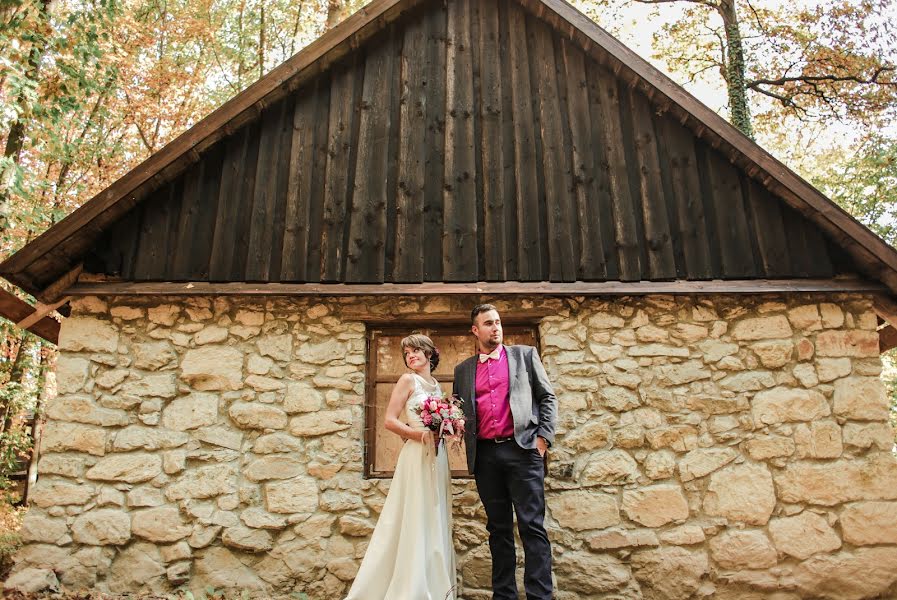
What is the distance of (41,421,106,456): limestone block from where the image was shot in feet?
16.3

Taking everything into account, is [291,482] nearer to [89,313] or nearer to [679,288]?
[89,313]

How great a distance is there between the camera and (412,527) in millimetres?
4035

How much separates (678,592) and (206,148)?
5.42 meters

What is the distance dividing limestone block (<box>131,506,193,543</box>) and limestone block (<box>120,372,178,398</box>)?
0.92 m

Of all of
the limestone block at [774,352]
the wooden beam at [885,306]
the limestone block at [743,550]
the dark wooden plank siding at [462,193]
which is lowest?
the limestone block at [743,550]

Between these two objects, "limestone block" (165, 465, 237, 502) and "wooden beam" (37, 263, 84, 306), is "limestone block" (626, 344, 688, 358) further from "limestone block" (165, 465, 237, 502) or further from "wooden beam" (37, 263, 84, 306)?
"wooden beam" (37, 263, 84, 306)

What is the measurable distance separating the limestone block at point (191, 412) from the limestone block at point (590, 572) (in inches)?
121

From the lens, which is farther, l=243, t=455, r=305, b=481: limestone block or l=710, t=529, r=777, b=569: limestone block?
l=243, t=455, r=305, b=481: limestone block

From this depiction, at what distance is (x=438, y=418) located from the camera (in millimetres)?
4078

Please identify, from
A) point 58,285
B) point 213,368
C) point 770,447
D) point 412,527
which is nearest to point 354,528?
point 412,527

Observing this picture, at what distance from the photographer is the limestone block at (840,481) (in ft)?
16.3

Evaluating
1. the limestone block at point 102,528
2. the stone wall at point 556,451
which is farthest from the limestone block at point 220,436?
the limestone block at point 102,528

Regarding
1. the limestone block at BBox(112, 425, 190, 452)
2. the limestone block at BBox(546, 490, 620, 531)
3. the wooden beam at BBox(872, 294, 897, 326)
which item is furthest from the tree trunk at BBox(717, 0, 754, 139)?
the limestone block at BBox(112, 425, 190, 452)

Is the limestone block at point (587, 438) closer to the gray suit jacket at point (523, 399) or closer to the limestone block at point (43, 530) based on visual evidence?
the gray suit jacket at point (523, 399)
